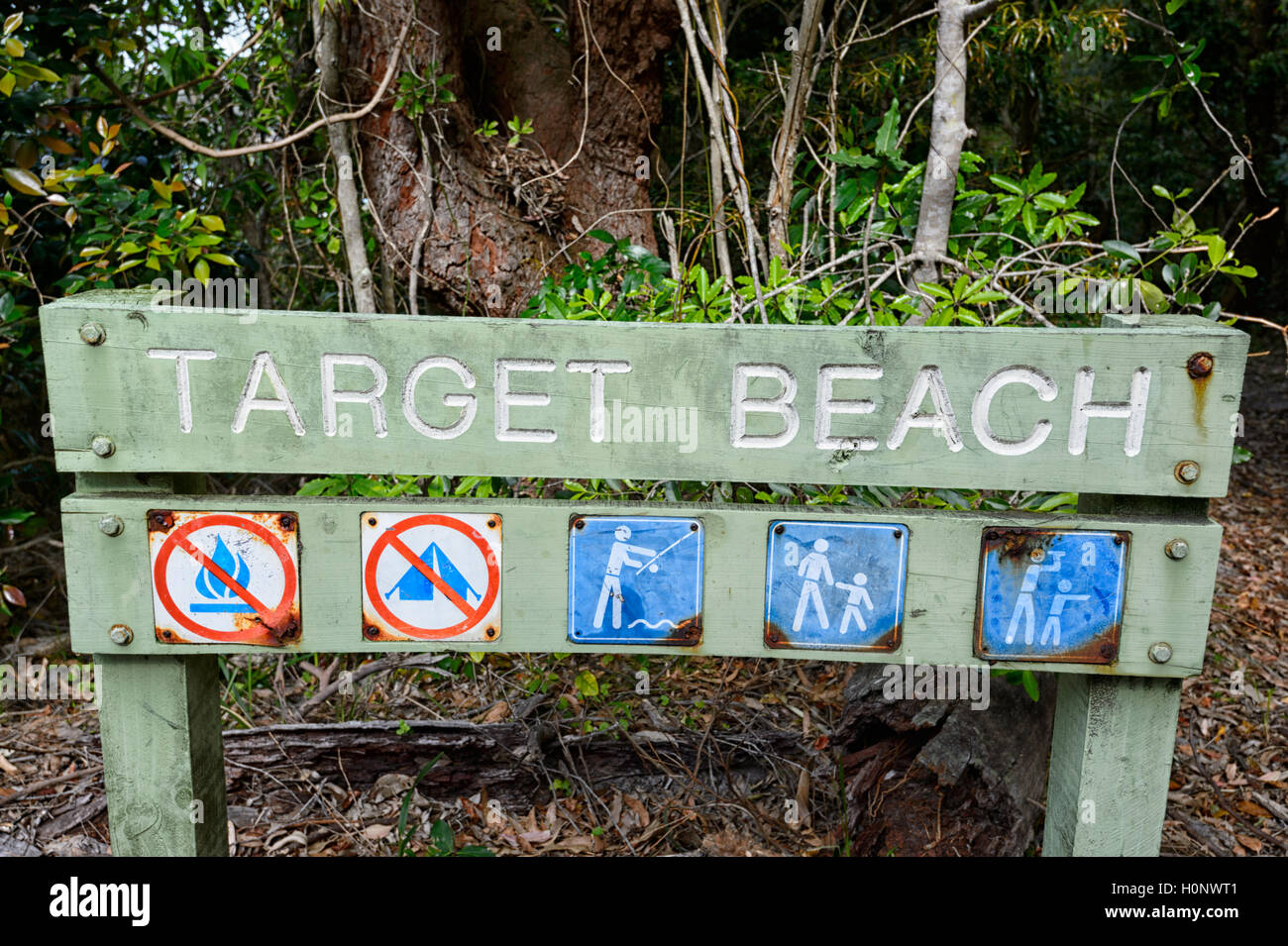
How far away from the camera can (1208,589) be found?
1742 mm

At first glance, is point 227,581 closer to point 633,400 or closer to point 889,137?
point 633,400

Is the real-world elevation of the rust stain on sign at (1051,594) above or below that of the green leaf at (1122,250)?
below

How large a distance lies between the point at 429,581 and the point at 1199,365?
4.34ft

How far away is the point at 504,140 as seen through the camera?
13.0 ft

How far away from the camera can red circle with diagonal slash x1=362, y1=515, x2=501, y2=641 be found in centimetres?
177

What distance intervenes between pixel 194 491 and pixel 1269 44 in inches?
401

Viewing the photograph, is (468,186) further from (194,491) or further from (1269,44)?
(1269,44)

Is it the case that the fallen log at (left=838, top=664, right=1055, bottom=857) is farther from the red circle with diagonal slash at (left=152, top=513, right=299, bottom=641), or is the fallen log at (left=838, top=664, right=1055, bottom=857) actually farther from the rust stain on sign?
the red circle with diagonal slash at (left=152, top=513, right=299, bottom=641)

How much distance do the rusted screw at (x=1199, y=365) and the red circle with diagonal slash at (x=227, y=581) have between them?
1.53 m

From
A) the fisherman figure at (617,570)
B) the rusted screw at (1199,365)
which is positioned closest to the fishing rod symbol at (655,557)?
the fisherman figure at (617,570)

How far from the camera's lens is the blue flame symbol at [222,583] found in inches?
69.6

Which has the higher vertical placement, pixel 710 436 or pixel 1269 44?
pixel 1269 44

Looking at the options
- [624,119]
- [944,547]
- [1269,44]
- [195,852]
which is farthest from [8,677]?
[1269,44]

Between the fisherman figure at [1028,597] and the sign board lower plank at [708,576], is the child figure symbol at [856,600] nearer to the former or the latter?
the sign board lower plank at [708,576]
